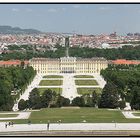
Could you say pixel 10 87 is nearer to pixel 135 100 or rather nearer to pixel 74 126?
pixel 135 100

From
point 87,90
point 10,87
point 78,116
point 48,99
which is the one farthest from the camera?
point 87,90

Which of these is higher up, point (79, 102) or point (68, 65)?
point (68, 65)

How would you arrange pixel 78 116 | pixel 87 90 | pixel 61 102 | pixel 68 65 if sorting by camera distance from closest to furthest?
pixel 78 116
pixel 61 102
pixel 87 90
pixel 68 65

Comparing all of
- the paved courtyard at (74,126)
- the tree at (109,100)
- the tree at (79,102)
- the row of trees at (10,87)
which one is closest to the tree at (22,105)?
the row of trees at (10,87)

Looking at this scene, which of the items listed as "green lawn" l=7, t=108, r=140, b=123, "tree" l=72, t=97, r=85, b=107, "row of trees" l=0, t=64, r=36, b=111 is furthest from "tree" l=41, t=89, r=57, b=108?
"green lawn" l=7, t=108, r=140, b=123

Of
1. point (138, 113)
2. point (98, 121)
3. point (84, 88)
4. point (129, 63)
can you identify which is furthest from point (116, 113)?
point (129, 63)

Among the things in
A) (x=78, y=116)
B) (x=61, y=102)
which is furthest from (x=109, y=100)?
(x=78, y=116)

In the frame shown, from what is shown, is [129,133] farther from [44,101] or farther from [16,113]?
[44,101]

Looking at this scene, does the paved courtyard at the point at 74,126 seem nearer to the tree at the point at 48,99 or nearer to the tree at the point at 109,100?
the tree at the point at 109,100
